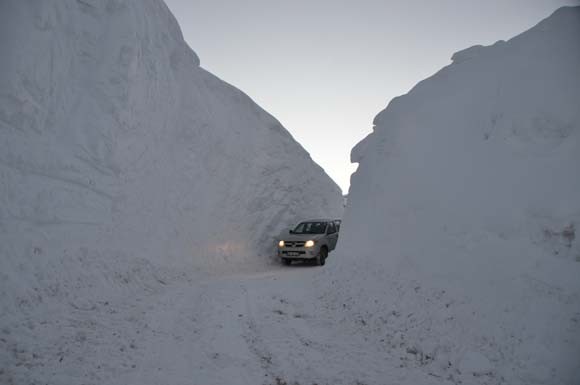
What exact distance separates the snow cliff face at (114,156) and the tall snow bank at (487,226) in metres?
5.84

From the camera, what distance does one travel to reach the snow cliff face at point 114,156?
7.04 metres

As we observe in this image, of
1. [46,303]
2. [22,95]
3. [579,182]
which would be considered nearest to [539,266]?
[579,182]

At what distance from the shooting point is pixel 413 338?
4973mm

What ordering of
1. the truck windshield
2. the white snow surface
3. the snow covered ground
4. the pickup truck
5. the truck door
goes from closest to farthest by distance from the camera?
the snow covered ground < the white snow surface < the pickup truck < the truck door < the truck windshield

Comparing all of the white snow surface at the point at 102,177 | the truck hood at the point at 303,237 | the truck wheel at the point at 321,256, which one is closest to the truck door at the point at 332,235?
the truck wheel at the point at 321,256

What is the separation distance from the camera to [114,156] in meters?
9.60

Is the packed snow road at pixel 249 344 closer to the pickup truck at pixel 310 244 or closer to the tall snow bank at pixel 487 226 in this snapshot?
the tall snow bank at pixel 487 226

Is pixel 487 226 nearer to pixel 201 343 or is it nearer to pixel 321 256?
pixel 201 343

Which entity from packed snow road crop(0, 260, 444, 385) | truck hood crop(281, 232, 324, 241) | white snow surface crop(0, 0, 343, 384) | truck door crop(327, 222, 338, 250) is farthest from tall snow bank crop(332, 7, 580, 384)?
truck door crop(327, 222, 338, 250)

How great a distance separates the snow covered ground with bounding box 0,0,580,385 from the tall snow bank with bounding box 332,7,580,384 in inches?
1.1

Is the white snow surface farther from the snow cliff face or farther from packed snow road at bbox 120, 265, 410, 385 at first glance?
packed snow road at bbox 120, 265, 410, 385

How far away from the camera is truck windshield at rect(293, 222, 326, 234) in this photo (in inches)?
560

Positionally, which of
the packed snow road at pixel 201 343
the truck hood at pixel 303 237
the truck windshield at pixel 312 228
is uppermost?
the truck windshield at pixel 312 228

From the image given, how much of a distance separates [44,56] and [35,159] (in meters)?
2.63
